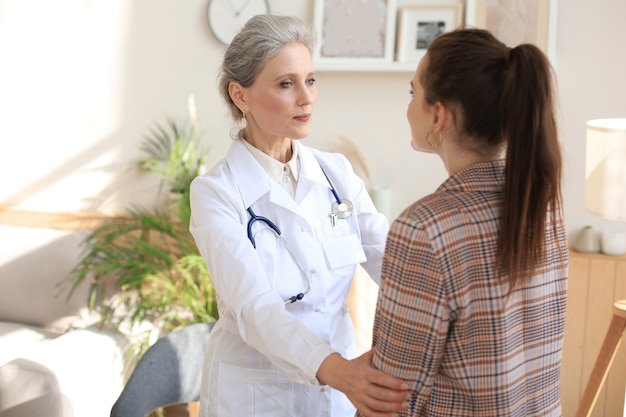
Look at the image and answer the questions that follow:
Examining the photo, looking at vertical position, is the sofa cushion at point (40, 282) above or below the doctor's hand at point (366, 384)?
below

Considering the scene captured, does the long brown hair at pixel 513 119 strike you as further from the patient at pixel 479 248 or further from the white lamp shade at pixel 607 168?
the white lamp shade at pixel 607 168

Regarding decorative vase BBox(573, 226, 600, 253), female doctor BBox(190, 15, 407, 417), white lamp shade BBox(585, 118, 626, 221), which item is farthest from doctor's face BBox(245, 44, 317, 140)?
decorative vase BBox(573, 226, 600, 253)

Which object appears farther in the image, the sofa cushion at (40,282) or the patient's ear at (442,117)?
the sofa cushion at (40,282)

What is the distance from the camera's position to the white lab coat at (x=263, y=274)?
5.71 feet

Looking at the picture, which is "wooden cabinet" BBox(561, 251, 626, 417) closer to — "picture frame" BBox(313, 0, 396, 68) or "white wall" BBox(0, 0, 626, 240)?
"white wall" BBox(0, 0, 626, 240)

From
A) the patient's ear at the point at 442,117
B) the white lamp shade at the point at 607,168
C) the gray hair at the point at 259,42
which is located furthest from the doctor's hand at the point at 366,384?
the white lamp shade at the point at 607,168

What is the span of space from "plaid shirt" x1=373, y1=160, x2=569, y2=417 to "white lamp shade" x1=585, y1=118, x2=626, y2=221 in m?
1.47

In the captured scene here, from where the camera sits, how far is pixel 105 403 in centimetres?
338

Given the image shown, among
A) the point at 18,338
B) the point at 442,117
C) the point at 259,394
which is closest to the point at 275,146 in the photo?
the point at 259,394

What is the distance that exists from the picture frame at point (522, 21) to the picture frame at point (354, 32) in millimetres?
404

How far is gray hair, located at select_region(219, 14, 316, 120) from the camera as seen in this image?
75.9 inches

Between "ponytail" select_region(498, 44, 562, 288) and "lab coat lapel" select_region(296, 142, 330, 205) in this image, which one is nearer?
"ponytail" select_region(498, 44, 562, 288)

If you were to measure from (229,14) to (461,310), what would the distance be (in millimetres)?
2884

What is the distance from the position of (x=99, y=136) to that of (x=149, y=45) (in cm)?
53
